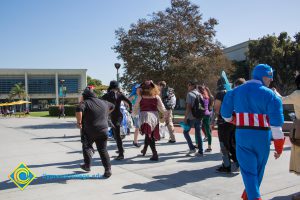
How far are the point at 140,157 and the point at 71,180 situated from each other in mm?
2347

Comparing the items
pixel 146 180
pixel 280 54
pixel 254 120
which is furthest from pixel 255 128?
pixel 280 54

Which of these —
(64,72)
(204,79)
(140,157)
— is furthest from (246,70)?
(64,72)

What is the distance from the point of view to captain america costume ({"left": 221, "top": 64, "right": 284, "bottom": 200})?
12.1 feet

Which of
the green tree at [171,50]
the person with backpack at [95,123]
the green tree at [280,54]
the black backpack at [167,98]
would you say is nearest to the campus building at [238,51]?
the green tree at [280,54]

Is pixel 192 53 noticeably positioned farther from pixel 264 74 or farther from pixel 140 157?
pixel 264 74

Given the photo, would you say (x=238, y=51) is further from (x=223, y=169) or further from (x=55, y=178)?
(x=55, y=178)

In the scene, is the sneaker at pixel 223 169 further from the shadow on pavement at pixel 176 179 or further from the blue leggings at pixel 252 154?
the blue leggings at pixel 252 154

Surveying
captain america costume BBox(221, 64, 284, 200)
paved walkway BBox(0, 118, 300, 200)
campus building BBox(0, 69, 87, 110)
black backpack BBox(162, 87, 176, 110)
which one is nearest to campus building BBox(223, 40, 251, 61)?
black backpack BBox(162, 87, 176, 110)

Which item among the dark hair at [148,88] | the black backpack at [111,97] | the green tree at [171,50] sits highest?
the green tree at [171,50]

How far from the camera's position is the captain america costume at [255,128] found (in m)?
3.69

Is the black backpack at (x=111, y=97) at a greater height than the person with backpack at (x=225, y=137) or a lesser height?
greater

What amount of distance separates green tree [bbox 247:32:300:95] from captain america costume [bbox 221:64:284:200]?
104ft
